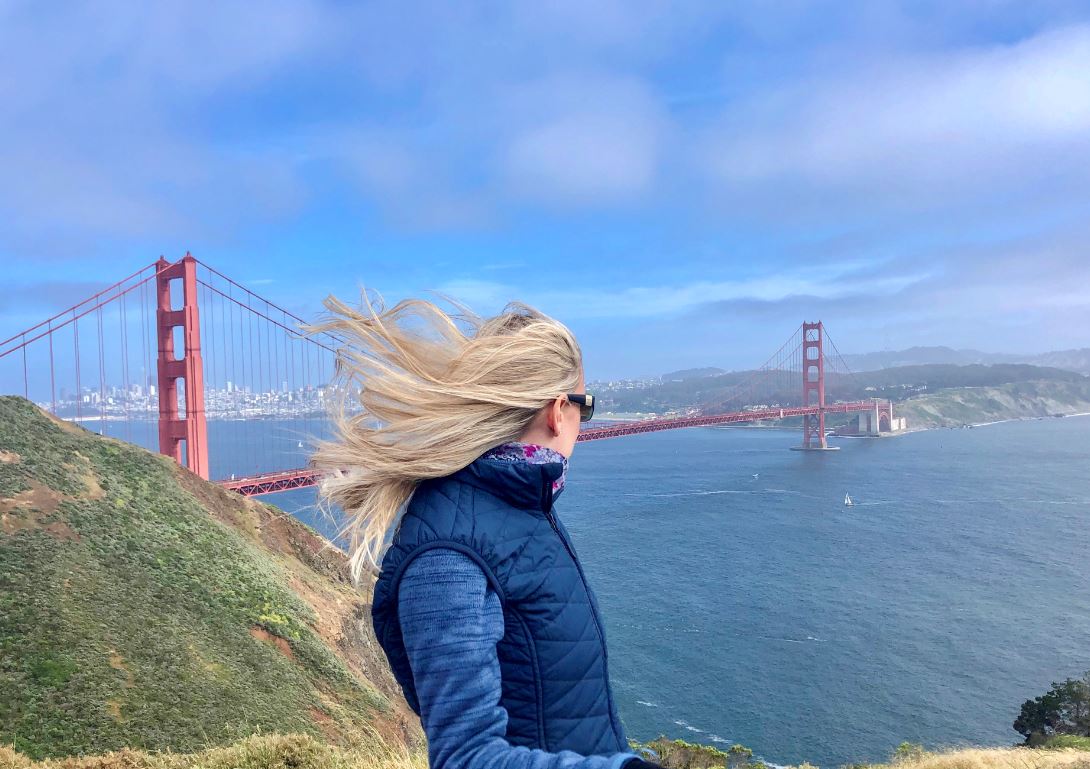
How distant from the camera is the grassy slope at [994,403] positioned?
254ft

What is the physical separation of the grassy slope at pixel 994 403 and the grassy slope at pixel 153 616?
244 feet

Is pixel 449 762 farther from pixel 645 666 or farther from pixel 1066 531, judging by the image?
pixel 1066 531

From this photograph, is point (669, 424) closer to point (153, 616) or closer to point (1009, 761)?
point (153, 616)

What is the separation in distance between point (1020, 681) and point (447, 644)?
17.8 m

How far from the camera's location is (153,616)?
7535 millimetres

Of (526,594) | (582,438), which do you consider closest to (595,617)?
(526,594)

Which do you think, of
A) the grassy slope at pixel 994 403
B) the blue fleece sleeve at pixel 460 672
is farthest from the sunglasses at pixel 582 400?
the grassy slope at pixel 994 403

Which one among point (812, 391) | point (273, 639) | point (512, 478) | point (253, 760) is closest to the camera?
point (512, 478)

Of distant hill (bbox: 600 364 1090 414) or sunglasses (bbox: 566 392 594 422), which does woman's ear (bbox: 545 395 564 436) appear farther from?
distant hill (bbox: 600 364 1090 414)

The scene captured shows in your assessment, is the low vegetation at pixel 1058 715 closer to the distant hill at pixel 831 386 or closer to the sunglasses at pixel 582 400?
the sunglasses at pixel 582 400

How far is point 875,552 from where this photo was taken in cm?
2514

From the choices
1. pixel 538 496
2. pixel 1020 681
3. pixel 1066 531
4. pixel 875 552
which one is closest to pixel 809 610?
pixel 1020 681

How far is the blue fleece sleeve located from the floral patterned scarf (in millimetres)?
201

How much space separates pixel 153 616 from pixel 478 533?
7838mm
